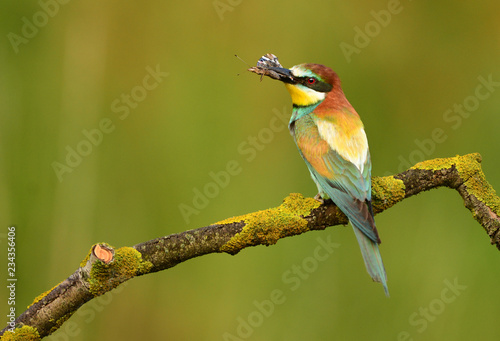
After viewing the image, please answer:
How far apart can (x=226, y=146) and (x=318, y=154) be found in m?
0.95

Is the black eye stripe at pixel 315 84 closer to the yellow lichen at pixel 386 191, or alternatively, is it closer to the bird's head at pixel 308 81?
the bird's head at pixel 308 81

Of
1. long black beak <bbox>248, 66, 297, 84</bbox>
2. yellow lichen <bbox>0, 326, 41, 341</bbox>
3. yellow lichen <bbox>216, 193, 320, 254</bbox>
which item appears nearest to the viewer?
yellow lichen <bbox>0, 326, 41, 341</bbox>

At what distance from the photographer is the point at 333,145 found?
102 inches

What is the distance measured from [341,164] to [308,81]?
1.54 ft

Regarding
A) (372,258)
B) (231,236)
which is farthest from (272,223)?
(372,258)

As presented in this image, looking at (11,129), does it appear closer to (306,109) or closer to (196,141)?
(196,141)

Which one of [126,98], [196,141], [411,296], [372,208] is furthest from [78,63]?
[411,296]

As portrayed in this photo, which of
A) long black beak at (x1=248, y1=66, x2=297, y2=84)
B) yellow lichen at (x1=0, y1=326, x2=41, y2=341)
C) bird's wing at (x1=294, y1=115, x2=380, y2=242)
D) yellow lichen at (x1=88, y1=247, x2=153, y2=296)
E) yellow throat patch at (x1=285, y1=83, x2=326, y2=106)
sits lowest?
yellow lichen at (x1=0, y1=326, x2=41, y2=341)

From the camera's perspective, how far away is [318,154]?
2607 millimetres

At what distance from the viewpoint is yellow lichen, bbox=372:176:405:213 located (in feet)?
7.74

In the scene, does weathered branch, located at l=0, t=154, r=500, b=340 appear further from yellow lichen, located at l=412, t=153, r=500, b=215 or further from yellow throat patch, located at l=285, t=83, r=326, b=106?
yellow throat patch, located at l=285, t=83, r=326, b=106

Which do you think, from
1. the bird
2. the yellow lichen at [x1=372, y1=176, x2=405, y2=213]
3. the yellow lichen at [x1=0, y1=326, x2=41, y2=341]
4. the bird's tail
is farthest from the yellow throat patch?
the yellow lichen at [x1=0, y1=326, x2=41, y2=341]

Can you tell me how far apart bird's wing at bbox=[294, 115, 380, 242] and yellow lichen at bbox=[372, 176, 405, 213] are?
4 centimetres

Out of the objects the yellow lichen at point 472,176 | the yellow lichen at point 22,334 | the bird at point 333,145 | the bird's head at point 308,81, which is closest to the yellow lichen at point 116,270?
the yellow lichen at point 22,334
